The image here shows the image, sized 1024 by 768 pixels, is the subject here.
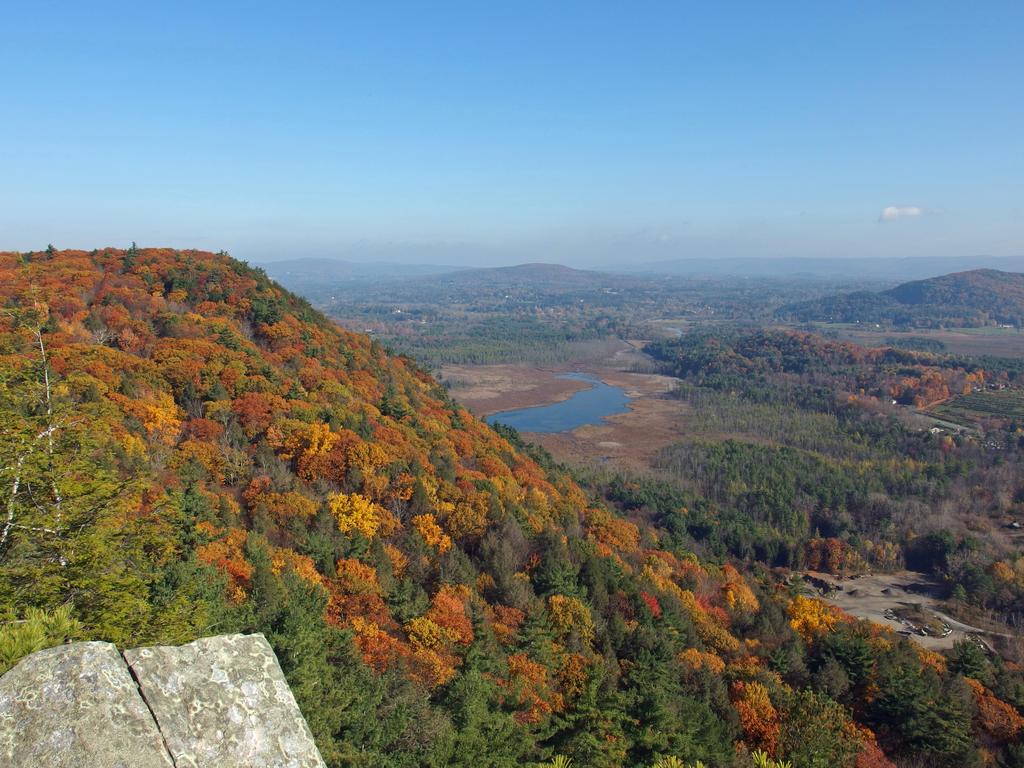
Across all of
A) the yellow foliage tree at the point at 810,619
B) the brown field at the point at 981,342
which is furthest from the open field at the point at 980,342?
the yellow foliage tree at the point at 810,619

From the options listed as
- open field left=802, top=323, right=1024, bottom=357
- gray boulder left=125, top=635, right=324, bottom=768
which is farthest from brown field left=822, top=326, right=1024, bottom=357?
gray boulder left=125, top=635, right=324, bottom=768

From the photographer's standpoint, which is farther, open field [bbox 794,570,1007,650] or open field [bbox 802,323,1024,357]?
open field [bbox 802,323,1024,357]

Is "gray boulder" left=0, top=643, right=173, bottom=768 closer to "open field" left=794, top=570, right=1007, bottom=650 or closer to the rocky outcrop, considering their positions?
the rocky outcrop

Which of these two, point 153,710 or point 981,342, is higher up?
point 153,710

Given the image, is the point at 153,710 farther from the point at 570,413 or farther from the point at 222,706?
the point at 570,413

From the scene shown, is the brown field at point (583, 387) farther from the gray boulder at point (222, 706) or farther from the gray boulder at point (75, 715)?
the gray boulder at point (75, 715)

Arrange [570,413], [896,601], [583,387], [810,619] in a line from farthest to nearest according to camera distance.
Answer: [583,387] → [570,413] → [896,601] → [810,619]

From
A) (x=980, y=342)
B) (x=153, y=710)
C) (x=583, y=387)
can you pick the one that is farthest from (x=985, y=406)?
(x=153, y=710)
